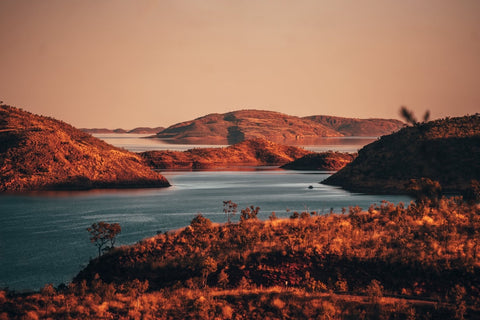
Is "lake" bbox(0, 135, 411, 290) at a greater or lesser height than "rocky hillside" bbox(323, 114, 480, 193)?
lesser

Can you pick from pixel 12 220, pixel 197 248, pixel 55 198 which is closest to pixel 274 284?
pixel 197 248

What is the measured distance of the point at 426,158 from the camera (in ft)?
410

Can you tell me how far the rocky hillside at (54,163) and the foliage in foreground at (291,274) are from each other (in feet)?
306

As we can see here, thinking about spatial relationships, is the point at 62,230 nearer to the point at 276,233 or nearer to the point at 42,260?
the point at 42,260

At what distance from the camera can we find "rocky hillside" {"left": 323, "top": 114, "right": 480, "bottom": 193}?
388 ft

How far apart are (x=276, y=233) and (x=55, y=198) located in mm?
79084

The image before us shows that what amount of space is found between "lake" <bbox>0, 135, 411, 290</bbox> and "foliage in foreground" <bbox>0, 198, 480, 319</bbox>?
832 centimetres

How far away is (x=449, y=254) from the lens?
4338 cm

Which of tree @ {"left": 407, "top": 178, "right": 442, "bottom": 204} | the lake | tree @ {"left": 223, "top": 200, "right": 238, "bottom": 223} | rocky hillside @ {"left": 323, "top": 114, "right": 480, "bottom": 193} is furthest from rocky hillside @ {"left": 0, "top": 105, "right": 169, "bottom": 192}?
tree @ {"left": 407, "top": 178, "right": 442, "bottom": 204}

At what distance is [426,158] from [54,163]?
9003 cm

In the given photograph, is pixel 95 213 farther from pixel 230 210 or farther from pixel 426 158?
pixel 426 158

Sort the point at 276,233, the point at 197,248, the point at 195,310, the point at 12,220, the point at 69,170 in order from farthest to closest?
the point at 69,170 < the point at 12,220 < the point at 276,233 < the point at 197,248 < the point at 195,310

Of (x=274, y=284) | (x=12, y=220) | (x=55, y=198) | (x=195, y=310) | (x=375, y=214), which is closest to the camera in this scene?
(x=195, y=310)

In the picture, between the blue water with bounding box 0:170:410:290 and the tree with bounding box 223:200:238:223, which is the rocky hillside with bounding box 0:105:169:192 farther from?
the tree with bounding box 223:200:238:223
